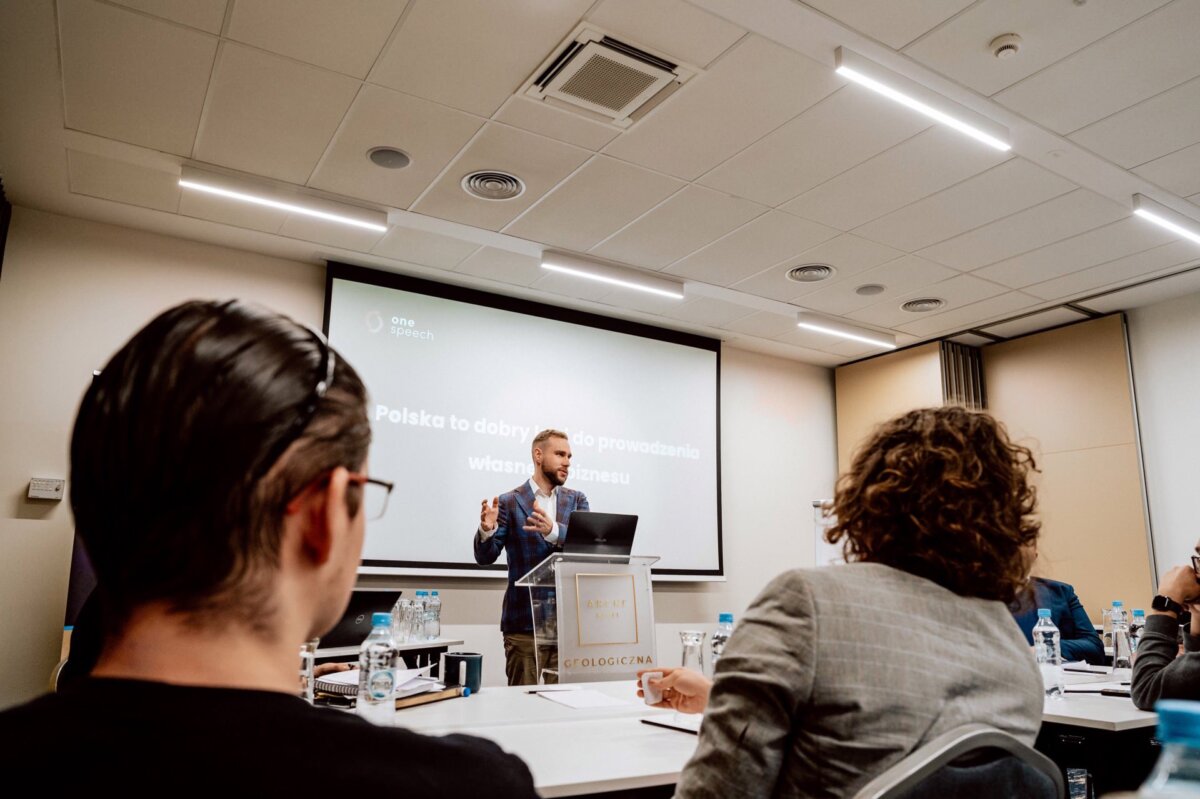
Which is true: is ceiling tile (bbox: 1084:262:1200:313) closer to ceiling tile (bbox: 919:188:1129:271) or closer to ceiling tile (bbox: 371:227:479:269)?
ceiling tile (bbox: 919:188:1129:271)

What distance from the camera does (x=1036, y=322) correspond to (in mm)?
5781

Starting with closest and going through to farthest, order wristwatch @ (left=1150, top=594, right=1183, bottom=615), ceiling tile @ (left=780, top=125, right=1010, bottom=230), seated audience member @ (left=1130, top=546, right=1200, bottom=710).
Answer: seated audience member @ (left=1130, top=546, right=1200, bottom=710), wristwatch @ (left=1150, top=594, right=1183, bottom=615), ceiling tile @ (left=780, top=125, right=1010, bottom=230)

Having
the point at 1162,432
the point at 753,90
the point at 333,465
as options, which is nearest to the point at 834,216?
the point at 753,90

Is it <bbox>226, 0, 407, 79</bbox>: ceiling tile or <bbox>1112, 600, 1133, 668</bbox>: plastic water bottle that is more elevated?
<bbox>226, 0, 407, 79</bbox>: ceiling tile

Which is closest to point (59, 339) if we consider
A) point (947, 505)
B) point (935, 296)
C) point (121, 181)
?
point (121, 181)

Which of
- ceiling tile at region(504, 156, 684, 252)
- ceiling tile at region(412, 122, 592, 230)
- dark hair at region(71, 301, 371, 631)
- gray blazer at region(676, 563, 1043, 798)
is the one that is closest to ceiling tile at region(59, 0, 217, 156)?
ceiling tile at region(412, 122, 592, 230)

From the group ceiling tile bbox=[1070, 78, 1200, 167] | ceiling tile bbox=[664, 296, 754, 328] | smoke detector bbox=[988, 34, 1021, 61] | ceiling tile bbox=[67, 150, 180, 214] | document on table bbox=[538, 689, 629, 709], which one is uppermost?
smoke detector bbox=[988, 34, 1021, 61]

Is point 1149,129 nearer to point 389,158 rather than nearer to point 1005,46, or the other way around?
point 1005,46

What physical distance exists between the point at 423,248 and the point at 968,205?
2970 millimetres

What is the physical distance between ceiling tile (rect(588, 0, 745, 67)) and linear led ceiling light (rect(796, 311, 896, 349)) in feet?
9.92

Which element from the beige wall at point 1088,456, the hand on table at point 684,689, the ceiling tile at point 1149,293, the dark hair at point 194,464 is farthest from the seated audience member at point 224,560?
the ceiling tile at point 1149,293

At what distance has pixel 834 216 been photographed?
13.7ft

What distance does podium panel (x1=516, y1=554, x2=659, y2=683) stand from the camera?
2672mm

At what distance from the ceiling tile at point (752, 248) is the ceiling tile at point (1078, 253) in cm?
123
